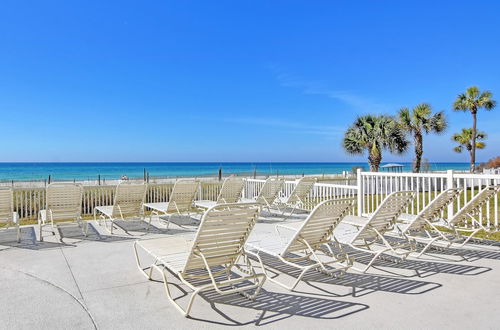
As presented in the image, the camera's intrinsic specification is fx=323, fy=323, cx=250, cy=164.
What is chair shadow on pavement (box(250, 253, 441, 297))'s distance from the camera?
3.08 meters

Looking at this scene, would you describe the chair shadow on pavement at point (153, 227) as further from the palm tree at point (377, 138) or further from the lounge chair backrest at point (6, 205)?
the palm tree at point (377, 138)

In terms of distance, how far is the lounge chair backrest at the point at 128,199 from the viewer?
593 cm

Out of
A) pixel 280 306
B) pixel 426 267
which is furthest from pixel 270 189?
pixel 280 306

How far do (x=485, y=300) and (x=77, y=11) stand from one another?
16.9 metres

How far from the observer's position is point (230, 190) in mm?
7379

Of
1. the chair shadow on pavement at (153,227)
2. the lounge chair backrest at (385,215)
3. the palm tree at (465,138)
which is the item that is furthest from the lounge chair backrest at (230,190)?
the palm tree at (465,138)

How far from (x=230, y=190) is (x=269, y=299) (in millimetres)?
4559

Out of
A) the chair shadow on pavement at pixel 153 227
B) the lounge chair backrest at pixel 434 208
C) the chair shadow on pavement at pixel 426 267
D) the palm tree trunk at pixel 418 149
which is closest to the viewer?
the chair shadow on pavement at pixel 426 267

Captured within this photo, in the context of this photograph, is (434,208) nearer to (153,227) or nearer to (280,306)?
(280,306)

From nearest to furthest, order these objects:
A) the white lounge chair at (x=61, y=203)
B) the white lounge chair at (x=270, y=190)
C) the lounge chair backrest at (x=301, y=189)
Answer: the white lounge chair at (x=61, y=203) < the white lounge chair at (x=270, y=190) < the lounge chair backrest at (x=301, y=189)

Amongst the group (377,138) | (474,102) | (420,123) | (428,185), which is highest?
(474,102)

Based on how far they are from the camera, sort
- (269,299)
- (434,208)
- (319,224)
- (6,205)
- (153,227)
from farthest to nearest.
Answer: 1. (153,227)
2. (6,205)
3. (434,208)
4. (319,224)
5. (269,299)

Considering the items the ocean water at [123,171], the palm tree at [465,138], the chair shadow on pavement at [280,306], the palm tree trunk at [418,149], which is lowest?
the ocean water at [123,171]

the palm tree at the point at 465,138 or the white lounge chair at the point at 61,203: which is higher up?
the palm tree at the point at 465,138
